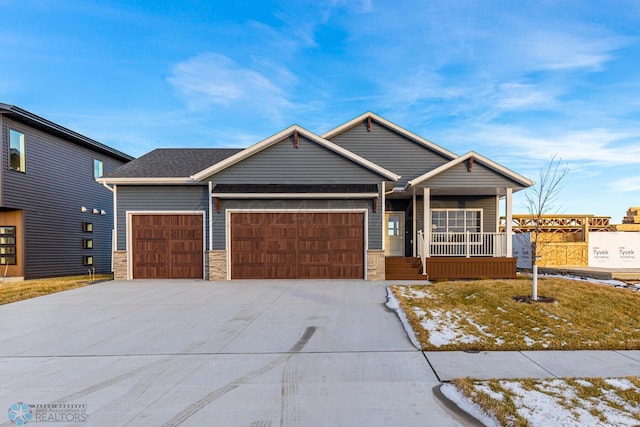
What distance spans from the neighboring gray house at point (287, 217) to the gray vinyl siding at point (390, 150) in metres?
2.44

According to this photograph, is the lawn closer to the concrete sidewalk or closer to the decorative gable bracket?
the concrete sidewalk

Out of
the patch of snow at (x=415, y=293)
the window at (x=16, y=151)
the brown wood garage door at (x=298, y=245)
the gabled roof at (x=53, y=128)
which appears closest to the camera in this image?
the patch of snow at (x=415, y=293)

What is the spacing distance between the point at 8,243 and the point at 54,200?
2661 mm

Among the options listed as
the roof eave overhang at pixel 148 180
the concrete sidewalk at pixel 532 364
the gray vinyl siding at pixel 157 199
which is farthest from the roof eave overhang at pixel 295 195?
the concrete sidewalk at pixel 532 364

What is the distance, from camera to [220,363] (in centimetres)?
467

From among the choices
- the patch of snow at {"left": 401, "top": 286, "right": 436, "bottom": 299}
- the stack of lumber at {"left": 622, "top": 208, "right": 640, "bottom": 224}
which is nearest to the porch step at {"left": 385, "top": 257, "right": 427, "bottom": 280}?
the patch of snow at {"left": 401, "top": 286, "right": 436, "bottom": 299}

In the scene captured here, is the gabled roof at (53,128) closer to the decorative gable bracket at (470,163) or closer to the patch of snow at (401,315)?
the patch of snow at (401,315)

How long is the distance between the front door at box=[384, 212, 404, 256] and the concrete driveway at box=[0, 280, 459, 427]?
265 inches

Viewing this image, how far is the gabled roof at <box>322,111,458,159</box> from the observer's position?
48.5 ft

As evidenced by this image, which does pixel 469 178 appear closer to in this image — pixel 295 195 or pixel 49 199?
pixel 295 195

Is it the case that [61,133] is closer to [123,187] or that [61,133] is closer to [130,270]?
[123,187]

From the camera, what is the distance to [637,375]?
13.5ft

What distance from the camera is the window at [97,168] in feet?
62.1

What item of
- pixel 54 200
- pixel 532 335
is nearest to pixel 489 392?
pixel 532 335
